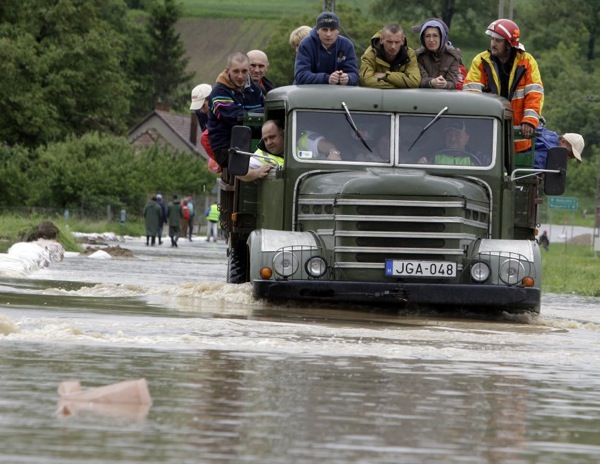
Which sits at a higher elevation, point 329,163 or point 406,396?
point 329,163

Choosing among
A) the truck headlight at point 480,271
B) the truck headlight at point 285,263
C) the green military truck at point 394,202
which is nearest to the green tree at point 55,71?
the green military truck at point 394,202

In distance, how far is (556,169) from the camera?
14352mm

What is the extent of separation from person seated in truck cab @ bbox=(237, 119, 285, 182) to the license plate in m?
1.72

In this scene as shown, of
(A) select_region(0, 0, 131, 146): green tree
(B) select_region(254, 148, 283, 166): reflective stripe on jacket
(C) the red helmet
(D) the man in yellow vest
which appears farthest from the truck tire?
(A) select_region(0, 0, 131, 146): green tree

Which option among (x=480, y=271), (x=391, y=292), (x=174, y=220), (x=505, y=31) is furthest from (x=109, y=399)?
(x=174, y=220)

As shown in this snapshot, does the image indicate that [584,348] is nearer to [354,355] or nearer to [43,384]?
[354,355]

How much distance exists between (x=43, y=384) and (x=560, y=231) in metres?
92.2

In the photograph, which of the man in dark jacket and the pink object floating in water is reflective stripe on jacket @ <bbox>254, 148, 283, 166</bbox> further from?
the man in dark jacket

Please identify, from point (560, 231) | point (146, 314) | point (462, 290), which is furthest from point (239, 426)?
point (560, 231)

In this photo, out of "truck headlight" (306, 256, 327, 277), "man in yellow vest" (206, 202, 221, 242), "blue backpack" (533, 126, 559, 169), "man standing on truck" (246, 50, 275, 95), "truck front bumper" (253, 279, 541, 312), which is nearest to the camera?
"truck front bumper" (253, 279, 541, 312)

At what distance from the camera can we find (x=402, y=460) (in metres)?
5.54

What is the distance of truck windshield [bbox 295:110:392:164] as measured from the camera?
47.2ft

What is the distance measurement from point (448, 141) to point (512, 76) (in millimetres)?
1278

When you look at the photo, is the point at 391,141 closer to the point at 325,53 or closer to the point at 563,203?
the point at 325,53
